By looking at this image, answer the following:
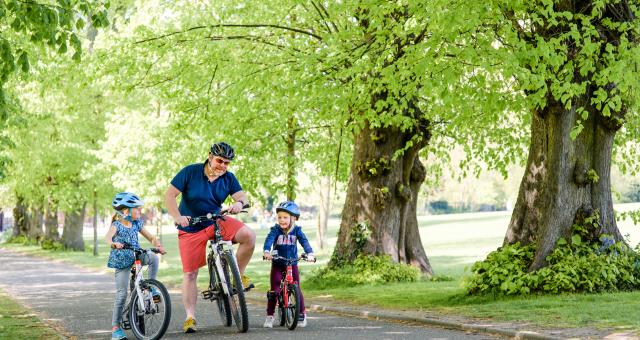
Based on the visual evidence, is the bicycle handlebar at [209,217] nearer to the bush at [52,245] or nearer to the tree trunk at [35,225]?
the bush at [52,245]

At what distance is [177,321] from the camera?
11.8 m

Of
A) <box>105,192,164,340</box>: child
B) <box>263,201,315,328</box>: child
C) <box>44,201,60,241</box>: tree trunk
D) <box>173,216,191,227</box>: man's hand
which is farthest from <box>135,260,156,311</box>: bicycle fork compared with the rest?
<box>44,201,60,241</box>: tree trunk

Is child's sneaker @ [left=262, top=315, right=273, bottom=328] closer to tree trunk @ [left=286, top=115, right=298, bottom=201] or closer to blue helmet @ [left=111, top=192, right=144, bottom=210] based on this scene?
blue helmet @ [left=111, top=192, right=144, bottom=210]

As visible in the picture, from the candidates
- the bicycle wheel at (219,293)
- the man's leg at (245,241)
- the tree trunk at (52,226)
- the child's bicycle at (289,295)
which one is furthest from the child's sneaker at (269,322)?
the tree trunk at (52,226)

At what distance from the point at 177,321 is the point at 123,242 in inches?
107

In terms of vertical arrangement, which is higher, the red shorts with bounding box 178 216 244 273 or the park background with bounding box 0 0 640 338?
the park background with bounding box 0 0 640 338

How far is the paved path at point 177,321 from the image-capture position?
9953mm

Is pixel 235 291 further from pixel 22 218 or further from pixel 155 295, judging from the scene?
pixel 22 218

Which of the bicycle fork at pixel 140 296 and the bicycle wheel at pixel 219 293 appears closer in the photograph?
the bicycle fork at pixel 140 296

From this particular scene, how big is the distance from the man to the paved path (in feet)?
2.59

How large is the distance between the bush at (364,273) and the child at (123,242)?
8.91 meters

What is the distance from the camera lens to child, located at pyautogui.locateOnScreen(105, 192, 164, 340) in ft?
30.7

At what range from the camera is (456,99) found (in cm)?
1304

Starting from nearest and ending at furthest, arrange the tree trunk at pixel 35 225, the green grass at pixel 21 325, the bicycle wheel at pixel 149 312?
the bicycle wheel at pixel 149 312 < the green grass at pixel 21 325 < the tree trunk at pixel 35 225
